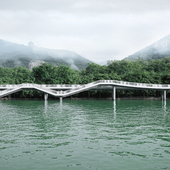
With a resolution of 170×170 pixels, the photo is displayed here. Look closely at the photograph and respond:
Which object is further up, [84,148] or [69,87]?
[69,87]

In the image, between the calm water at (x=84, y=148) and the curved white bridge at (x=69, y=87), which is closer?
the calm water at (x=84, y=148)

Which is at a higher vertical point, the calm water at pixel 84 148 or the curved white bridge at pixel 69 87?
the curved white bridge at pixel 69 87

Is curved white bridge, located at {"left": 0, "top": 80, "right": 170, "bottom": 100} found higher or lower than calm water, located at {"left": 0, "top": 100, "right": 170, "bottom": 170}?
higher

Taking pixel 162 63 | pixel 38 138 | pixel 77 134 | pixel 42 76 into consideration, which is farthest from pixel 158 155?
pixel 162 63

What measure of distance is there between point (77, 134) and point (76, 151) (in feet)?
14.1

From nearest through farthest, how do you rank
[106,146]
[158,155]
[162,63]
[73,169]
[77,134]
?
1. [73,169]
2. [158,155]
3. [106,146]
4. [77,134]
5. [162,63]

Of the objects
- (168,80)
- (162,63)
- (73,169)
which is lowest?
(73,169)

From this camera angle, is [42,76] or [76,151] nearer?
[76,151]

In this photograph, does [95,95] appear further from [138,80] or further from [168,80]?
[168,80]

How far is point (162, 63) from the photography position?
116 metres

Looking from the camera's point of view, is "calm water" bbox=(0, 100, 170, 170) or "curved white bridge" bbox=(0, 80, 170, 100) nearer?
"calm water" bbox=(0, 100, 170, 170)

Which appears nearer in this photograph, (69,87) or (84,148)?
(84,148)

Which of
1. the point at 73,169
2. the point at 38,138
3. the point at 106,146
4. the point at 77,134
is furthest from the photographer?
the point at 77,134

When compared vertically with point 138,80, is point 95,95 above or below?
below
